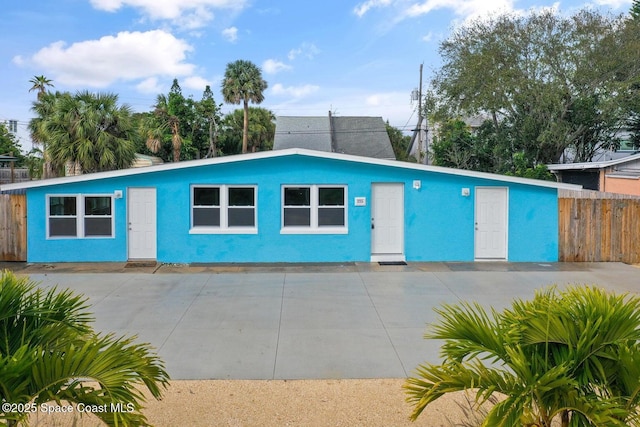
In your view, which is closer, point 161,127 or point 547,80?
point 547,80

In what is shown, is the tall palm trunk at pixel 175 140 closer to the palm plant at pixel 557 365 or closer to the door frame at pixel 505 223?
the door frame at pixel 505 223

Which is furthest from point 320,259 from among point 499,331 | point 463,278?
point 499,331

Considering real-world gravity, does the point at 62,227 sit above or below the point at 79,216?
below

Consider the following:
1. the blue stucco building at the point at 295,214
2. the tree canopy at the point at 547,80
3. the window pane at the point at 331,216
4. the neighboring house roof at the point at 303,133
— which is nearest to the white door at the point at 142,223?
the blue stucco building at the point at 295,214

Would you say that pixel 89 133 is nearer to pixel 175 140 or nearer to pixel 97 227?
pixel 97 227

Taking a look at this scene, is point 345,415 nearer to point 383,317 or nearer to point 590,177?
point 383,317

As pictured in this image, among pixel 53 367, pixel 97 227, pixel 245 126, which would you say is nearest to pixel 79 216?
pixel 97 227

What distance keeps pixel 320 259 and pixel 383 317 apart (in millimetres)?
5251

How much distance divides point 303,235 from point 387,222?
2322mm

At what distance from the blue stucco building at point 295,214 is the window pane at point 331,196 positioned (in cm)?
3

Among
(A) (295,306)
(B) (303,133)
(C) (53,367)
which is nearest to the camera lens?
(C) (53,367)

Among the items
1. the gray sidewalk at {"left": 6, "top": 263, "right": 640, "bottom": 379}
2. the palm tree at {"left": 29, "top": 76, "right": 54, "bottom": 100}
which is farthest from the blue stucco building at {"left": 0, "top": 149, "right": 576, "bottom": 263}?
the palm tree at {"left": 29, "top": 76, "right": 54, "bottom": 100}

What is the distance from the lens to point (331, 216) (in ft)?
45.2

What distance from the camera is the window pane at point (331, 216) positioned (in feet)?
45.1
